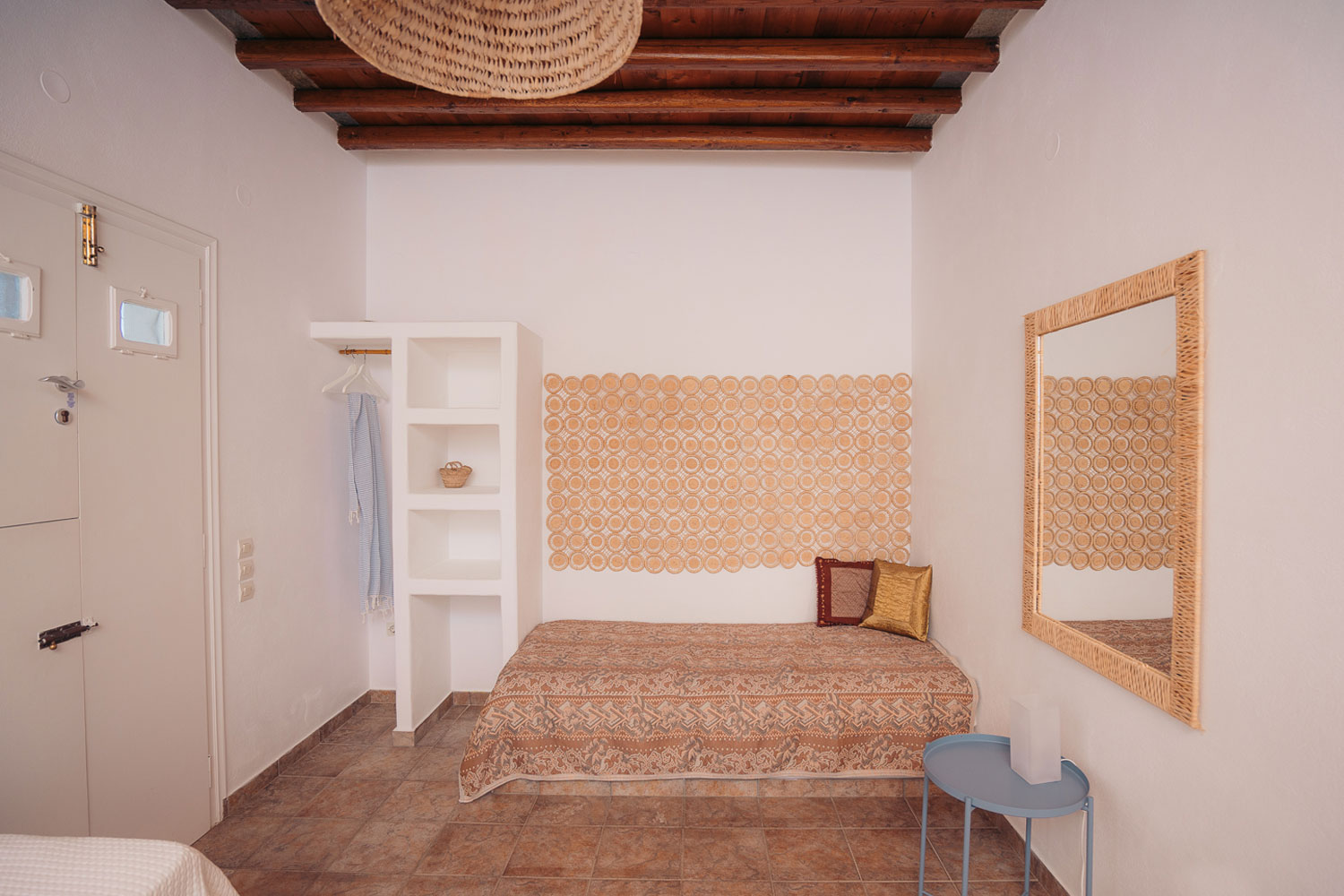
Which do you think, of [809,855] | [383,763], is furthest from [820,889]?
[383,763]

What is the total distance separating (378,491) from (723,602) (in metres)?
1.97

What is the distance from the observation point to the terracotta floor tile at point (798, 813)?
2.42 m

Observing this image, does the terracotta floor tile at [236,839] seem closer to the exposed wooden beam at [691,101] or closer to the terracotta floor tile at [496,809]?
the terracotta floor tile at [496,809]

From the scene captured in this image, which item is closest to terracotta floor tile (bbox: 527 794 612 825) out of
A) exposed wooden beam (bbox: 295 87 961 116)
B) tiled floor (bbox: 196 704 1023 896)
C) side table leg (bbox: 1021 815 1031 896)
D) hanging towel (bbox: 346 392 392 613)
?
tiled floor (bbox: 196 704 1023 896)

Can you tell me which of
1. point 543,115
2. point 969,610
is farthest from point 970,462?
point 543,115

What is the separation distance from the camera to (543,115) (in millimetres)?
3035

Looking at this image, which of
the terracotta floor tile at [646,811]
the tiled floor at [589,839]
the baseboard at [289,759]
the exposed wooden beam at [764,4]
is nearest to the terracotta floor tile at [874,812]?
the tiled floor at [589,839]

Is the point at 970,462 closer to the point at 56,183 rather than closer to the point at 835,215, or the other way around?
the point at 835,215

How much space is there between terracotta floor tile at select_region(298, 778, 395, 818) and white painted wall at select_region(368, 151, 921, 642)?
0.92 meters

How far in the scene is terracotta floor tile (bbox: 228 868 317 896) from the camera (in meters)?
2.05

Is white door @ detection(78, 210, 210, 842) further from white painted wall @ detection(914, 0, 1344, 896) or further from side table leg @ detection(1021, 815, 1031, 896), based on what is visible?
white painted wall @ detection(914, 0, 1344, 896)

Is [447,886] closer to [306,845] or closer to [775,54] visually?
[306,845]

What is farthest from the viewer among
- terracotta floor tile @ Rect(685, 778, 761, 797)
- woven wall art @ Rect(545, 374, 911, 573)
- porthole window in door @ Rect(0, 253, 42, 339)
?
woven wall art @ Rect(545, 374, 911, 573)

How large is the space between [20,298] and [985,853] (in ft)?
11.7
